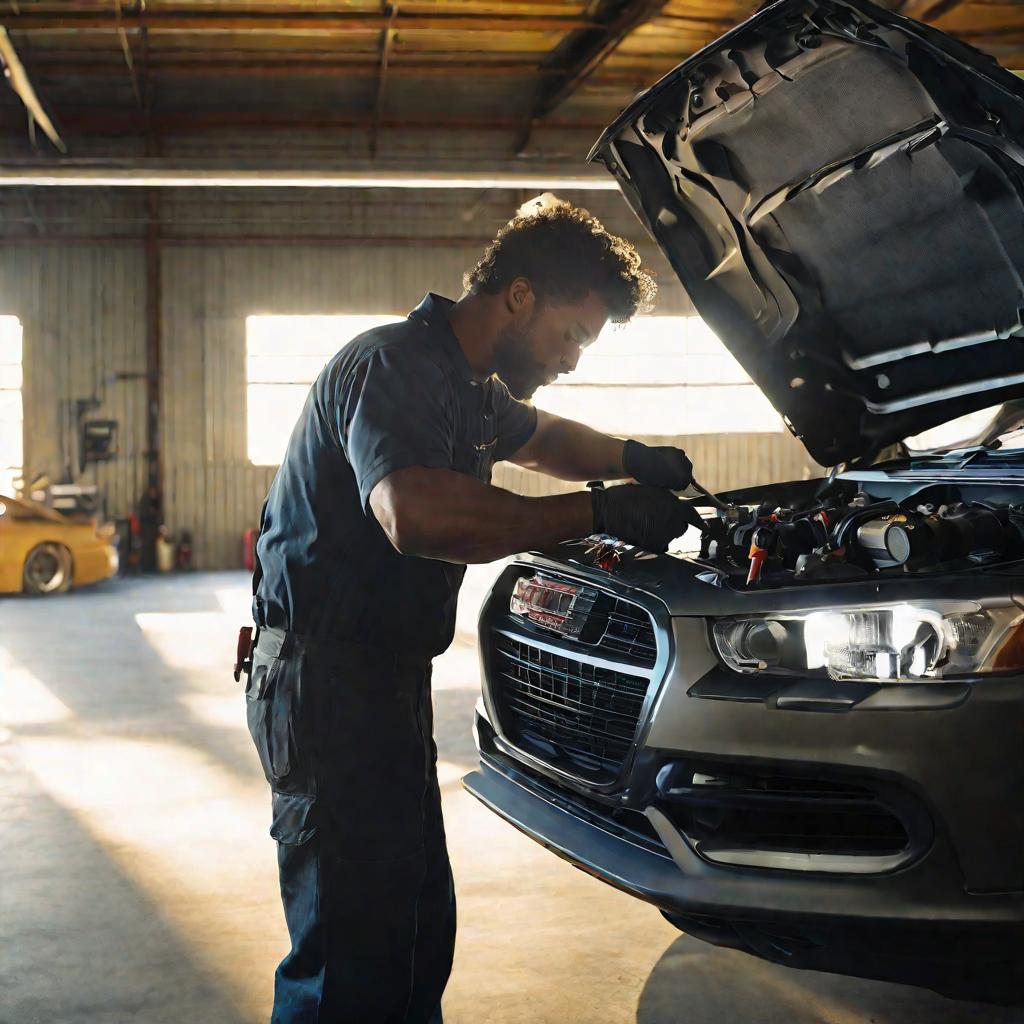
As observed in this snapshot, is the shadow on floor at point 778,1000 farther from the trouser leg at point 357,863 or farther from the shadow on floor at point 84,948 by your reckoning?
the shadow on floor at point 84,948

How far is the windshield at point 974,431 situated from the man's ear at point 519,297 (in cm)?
153

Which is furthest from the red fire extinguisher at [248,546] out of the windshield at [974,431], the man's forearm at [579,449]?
the man's forearm at [579,449]

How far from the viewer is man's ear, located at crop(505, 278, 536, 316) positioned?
2002mm

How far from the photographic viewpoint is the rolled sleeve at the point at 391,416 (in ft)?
5.68

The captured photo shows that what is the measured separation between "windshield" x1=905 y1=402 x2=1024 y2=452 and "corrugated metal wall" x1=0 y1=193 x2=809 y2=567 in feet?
32.4

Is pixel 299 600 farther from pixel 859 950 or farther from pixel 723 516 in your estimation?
pixel 723 516

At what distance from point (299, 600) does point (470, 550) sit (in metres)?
0.35

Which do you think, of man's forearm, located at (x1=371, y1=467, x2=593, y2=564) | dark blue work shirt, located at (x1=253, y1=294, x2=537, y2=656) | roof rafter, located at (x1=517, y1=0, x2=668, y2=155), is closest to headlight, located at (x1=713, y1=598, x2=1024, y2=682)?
man's forearm, located at (x1=371, y1=467, x2=593, y2=564)

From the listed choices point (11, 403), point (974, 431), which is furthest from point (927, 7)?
point (11, 403)

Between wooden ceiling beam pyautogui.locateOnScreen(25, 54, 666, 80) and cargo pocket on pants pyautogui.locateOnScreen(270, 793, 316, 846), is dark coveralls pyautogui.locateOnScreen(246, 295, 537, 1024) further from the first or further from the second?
wooden ceiling beam pyautogui.locateOnScreen(25, 54, 666, 80)

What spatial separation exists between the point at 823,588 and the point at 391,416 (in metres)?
0.84

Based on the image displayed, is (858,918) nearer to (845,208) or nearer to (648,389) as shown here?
(845,208)

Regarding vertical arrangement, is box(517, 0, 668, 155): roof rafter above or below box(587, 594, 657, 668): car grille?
above

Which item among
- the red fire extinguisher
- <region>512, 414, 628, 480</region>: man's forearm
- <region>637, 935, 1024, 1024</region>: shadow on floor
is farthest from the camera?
the red fire extinguisher
